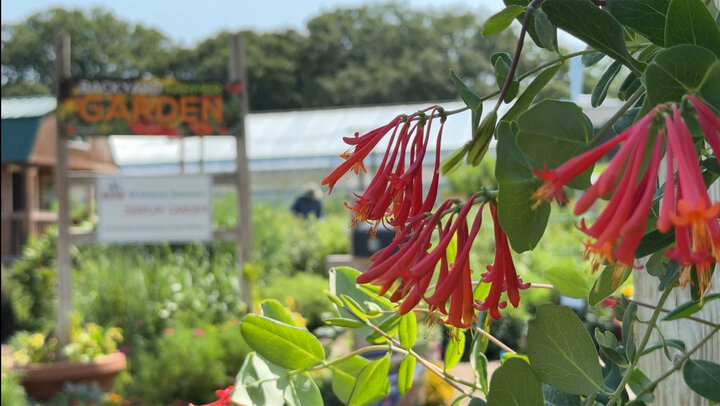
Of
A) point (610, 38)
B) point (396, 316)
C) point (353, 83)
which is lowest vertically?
point (396, 316)

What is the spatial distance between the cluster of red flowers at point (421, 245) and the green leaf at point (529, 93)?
0.03 m

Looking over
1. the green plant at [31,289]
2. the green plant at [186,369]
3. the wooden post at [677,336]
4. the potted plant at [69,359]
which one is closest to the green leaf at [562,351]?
the wooden post at [677,336]

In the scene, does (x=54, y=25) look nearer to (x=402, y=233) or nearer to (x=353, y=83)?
(x=353, y=83)

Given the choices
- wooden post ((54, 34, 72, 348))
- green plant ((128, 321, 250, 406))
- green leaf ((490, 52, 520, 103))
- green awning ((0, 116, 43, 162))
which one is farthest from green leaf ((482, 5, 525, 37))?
green awning ((0, 116, 43, 162))

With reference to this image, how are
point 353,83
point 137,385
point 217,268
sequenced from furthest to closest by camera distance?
point 353,83 → point 217,268 → point 137,385

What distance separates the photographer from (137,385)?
10.4ft

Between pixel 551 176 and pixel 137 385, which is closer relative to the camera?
pixel 551 176

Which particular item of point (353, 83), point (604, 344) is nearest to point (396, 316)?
point (604, 344)

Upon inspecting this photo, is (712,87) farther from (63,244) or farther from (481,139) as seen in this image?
(63,244)

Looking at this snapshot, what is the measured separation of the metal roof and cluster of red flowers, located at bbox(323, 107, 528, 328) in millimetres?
4474

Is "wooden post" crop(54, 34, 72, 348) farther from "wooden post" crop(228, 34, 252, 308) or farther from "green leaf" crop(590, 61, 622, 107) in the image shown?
"green leaf" crop(590, 61, 622, 107)

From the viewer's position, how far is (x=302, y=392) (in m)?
0.40

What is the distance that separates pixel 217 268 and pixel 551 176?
4.12 meters

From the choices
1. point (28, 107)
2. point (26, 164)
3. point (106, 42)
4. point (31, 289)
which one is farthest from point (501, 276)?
point (106, 42)
